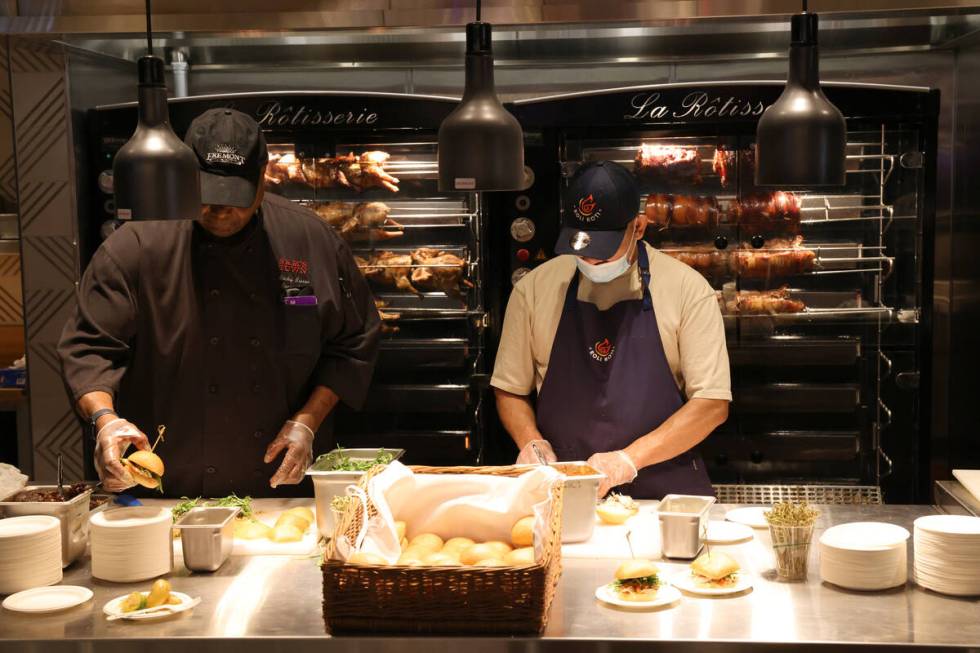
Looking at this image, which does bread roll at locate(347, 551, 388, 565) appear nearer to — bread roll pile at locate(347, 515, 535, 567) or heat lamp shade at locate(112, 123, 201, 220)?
bread roll pile at locate(347, 515, 535, 567)

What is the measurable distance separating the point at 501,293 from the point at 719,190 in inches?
45.1

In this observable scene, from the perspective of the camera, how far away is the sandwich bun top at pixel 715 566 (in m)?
2.57

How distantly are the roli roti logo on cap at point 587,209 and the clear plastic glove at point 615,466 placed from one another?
84cm

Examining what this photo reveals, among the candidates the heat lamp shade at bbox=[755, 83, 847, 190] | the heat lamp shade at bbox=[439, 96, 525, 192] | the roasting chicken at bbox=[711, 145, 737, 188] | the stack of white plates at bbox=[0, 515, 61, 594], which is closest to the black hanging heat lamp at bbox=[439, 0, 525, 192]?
the heat lamp shade at bbox=[439, 96, 525, 192]

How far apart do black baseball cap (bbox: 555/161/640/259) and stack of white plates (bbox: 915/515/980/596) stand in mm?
1584

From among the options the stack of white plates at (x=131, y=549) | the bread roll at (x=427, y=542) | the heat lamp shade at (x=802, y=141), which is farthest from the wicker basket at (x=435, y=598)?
the heat lamp shade at (x=802, y=141)

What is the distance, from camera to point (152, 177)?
271 cm

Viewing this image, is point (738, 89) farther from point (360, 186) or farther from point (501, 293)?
point (360, 186)

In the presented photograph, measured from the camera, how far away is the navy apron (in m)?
3.89

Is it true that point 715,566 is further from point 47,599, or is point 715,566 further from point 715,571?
point 47,599

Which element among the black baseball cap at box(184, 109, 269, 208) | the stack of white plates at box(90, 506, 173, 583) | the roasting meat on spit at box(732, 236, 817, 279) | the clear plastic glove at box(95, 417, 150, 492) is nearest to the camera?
the stack of white plates at box(90, 506, 173, 583)

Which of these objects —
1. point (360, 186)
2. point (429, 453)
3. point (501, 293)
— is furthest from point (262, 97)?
→ point (429, 453)

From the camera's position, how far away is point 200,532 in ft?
9.00

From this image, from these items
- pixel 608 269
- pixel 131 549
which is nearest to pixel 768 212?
pixel 608 269
